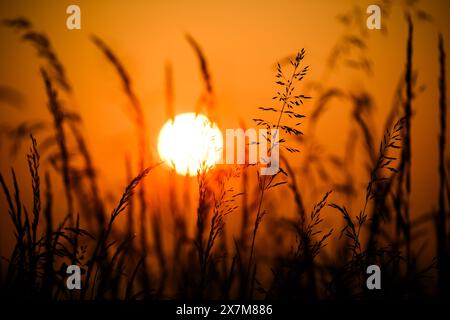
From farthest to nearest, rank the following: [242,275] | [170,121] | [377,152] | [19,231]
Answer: [170,121], [377,152], [242,275], [19,231]

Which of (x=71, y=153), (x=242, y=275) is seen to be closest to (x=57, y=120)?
(x=71, y=153)

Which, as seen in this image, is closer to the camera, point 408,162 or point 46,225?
point 46,225

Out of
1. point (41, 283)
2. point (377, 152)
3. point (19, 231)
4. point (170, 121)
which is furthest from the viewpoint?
point (170, 121)

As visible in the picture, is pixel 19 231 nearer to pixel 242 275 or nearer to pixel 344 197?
pixel 242 275

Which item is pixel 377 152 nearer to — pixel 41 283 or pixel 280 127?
pixel 280 127

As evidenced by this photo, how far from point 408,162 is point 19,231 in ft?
5.70

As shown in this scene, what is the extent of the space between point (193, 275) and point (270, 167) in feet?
2.03

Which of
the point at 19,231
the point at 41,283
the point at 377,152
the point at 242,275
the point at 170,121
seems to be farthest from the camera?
the point at 170,121

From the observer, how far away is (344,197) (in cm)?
198

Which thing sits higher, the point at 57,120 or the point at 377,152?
the point at 57,120
